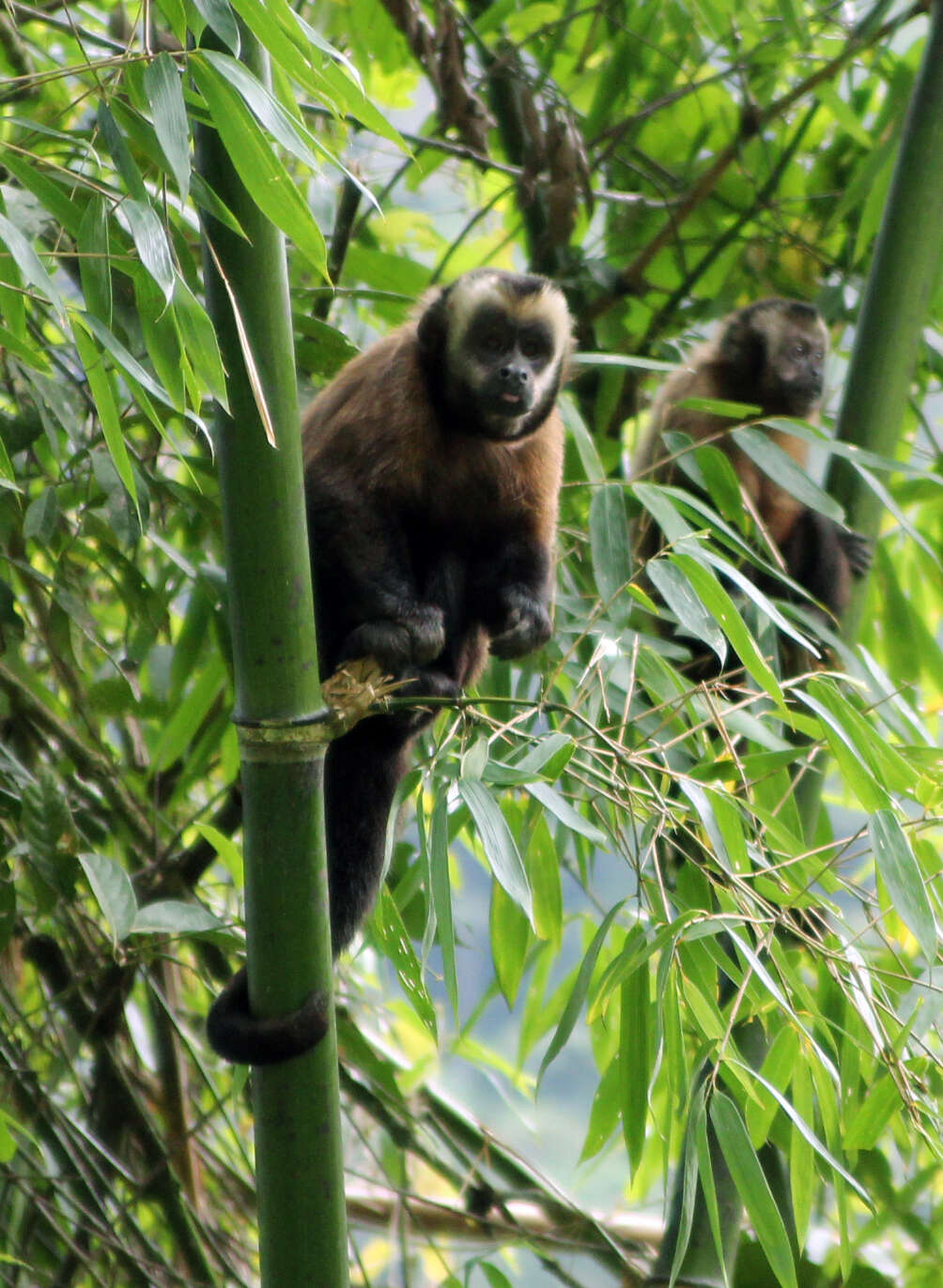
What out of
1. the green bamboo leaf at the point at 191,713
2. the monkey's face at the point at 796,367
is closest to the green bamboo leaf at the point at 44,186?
the green bamboo leaf at the point at 191,713

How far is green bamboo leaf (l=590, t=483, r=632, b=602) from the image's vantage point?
1863 millimetres

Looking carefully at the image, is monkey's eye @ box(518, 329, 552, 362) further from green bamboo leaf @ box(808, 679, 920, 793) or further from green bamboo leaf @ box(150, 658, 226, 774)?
green bamboo leaf @ box(808, 679, 920, 793)

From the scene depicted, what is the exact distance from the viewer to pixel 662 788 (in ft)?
5.16

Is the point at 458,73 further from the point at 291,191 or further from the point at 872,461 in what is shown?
the point at 291,191

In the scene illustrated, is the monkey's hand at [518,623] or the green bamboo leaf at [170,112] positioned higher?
the monkey's hand at [518,623]

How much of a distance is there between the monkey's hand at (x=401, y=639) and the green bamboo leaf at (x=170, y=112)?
2.97 feet

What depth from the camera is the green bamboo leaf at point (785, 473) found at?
6.54 feet

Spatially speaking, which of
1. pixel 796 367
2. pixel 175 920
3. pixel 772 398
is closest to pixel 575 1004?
pixel 175 920

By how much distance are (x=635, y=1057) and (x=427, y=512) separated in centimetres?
103

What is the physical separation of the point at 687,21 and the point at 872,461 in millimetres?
1243

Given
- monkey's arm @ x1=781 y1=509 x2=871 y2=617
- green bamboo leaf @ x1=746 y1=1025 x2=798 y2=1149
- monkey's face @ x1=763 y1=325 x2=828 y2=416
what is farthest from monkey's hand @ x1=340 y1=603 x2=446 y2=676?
monkey's face @ x1=763 y1=325 x2=828 y2=416

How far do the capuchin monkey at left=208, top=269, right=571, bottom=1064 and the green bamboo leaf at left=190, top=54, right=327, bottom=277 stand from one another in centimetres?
84

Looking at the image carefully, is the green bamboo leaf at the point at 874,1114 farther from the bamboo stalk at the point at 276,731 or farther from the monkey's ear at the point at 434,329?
the monkey's ear at the point at 434,329

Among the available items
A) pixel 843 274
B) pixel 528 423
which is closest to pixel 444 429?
pixel 528 423
